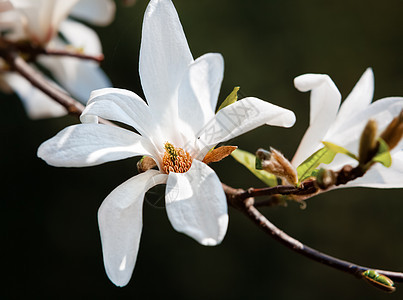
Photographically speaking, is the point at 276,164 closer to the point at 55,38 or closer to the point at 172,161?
the point at 172,161

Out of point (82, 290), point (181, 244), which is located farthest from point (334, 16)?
point (82, 290)

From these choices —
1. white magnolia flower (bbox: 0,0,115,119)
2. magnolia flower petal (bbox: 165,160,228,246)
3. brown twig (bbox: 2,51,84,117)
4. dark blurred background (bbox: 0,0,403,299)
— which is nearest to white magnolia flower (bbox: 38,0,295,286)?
magnolia flower petal (bbox: 165,160,228,246)

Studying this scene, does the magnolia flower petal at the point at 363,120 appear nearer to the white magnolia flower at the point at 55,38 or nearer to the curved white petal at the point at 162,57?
the curved white petal at the point at 162,57

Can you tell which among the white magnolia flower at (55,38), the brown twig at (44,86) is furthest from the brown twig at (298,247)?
the white magnolia flower at (55,38)

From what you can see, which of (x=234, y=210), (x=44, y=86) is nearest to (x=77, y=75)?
(x=44, y=86)

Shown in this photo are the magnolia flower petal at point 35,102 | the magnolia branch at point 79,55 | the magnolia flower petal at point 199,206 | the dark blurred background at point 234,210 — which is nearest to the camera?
the magnolia flower petal at point 199,206

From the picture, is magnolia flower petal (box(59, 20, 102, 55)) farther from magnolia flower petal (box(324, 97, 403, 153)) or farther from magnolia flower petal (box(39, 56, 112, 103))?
magnolia flower petal (box(324, 97, 403, 153))

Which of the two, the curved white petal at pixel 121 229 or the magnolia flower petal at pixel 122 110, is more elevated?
the magnolia flower petal at pixel 122 110

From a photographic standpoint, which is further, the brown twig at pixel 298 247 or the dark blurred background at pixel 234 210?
the dark blurred background at pixel 234 210
